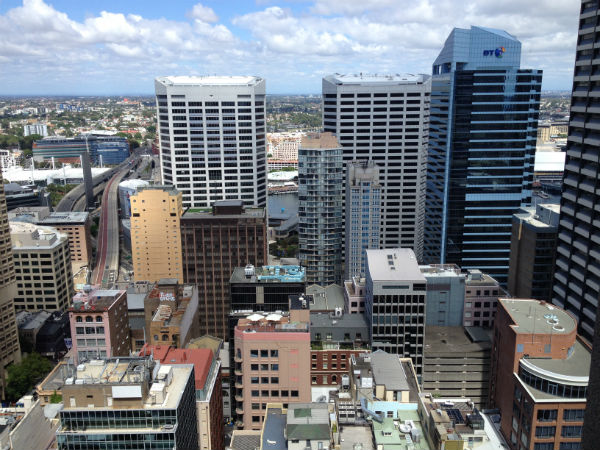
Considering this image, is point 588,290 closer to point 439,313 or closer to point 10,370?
point 439,313

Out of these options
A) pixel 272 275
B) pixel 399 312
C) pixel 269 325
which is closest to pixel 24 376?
pixel 272 275

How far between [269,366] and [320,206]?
252 ft

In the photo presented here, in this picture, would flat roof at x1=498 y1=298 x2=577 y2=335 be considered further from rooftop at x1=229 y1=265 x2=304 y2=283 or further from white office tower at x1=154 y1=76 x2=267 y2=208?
white office tower at x1=154 y1=76 x2=267 y2=208

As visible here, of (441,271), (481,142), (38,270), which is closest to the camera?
(441,271)

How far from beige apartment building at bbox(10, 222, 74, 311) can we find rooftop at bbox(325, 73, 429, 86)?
9482 cm

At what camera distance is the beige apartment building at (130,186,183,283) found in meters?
140

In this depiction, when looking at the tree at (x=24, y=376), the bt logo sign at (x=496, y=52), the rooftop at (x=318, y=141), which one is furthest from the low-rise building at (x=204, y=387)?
the bt logo sign at (x=496, y=52)

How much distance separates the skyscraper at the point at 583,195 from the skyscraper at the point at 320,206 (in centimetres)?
6381

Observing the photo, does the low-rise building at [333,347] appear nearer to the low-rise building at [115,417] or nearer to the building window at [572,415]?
the building window at [572,415]

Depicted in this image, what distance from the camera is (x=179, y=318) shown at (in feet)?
311

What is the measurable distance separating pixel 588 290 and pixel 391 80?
101 m

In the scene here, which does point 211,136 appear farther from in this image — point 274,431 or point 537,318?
point 274,431

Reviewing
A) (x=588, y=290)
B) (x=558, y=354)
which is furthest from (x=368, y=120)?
(x=558, y=354)

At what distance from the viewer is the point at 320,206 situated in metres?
143
